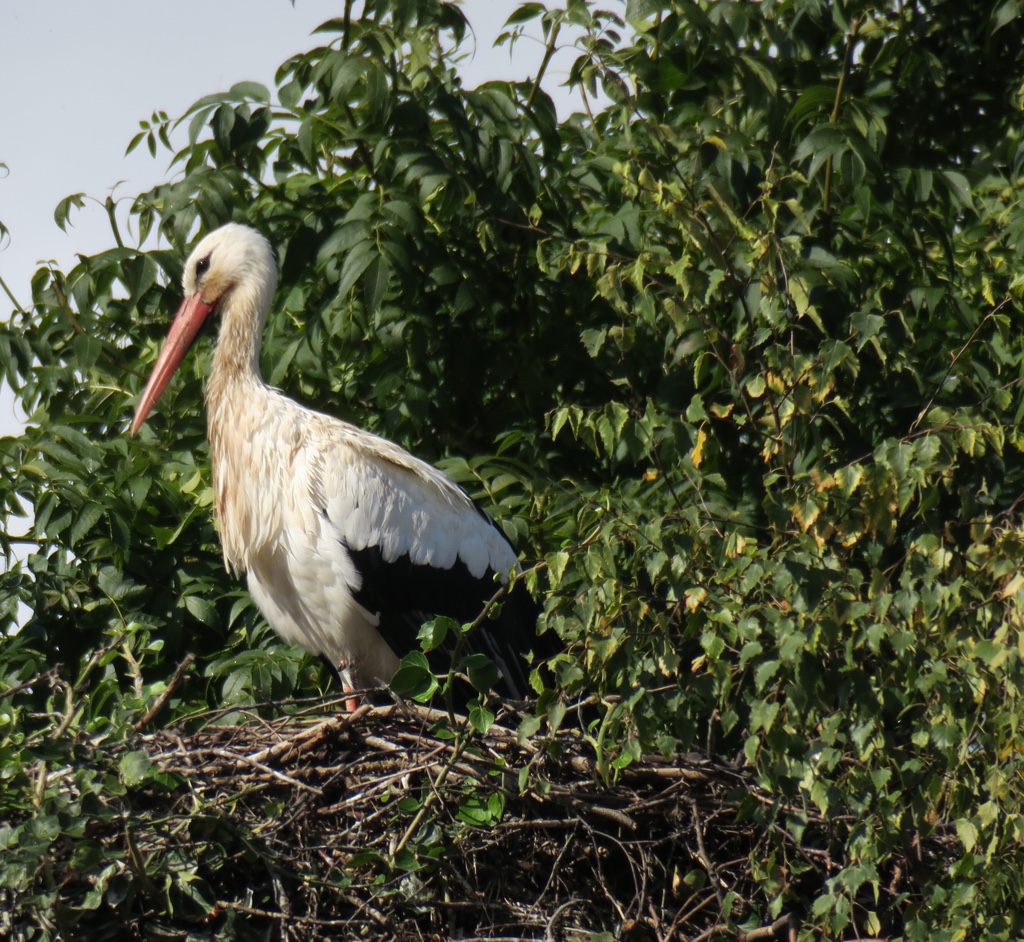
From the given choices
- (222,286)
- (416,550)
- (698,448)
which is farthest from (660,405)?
(222,286)

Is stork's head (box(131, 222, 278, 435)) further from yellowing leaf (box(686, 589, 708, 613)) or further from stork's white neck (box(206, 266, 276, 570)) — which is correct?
yellowing leaf (box(686, 589, 708, 613))

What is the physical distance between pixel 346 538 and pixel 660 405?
98cm

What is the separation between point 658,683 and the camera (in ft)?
9.84

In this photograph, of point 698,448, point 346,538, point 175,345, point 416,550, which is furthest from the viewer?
point 175,345

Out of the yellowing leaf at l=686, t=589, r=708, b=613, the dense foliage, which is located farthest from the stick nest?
the yellowing leaf at l=686, t=589, r=708, b=613

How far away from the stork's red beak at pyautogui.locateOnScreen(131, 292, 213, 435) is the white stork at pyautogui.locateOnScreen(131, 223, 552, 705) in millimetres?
16

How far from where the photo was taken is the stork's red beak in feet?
14.9

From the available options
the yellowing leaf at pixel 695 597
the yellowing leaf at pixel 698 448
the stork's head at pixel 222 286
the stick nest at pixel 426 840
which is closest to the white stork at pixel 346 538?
the stork's head at pixel 222 286

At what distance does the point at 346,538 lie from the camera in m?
4.11

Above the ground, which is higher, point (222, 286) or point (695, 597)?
point (222, 286)

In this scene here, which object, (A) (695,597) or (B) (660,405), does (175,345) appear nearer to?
(B) (660,405)

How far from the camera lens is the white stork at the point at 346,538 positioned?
13.5ft

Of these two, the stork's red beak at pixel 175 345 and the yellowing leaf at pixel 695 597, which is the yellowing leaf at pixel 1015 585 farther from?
the stork's red beak at pixel 175 345

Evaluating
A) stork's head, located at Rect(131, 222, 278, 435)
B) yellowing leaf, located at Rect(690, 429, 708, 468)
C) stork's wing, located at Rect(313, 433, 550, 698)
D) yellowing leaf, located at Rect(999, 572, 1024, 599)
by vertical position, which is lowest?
stork's wing, located at Rect(313, 433, 550, 698)
